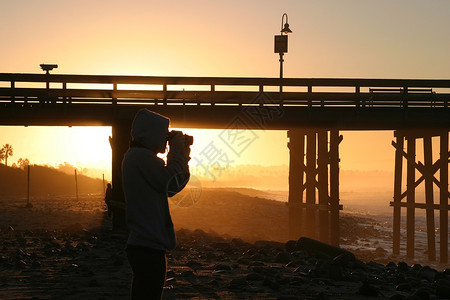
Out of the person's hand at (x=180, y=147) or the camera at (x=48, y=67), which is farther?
the camera at (x=48, y=67)

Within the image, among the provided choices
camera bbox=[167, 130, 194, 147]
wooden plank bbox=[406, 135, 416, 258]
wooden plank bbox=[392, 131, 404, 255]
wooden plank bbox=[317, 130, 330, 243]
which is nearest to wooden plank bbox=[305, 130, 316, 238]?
wooden plank bbox=[317, 130, 330, 243]

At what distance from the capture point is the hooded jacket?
450 centimetres

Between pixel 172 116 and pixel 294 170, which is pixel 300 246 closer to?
pixel 172 116

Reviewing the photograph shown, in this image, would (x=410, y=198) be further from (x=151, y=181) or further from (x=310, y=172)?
(x=151, y=181)

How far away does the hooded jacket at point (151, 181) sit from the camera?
4.50m

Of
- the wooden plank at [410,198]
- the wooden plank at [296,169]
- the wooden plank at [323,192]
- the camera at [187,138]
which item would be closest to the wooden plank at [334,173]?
the wooden plank at [323,192]

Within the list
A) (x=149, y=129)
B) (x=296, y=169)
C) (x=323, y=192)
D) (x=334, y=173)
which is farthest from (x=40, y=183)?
(x=149, y=129)

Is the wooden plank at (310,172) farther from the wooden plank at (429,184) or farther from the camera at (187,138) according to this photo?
the camera at (187,138)

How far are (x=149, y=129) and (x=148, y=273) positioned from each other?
3.40 ft

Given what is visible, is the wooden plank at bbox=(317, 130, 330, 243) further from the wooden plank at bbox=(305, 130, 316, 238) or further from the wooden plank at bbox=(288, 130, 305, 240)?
the wooden plank at bbox=(288, 130, 305, 240)

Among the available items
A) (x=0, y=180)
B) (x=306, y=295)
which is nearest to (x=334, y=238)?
(x=306, y=295)

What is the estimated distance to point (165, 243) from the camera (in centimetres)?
452

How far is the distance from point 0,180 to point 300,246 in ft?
150

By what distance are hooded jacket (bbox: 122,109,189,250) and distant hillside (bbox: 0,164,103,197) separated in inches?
1899
